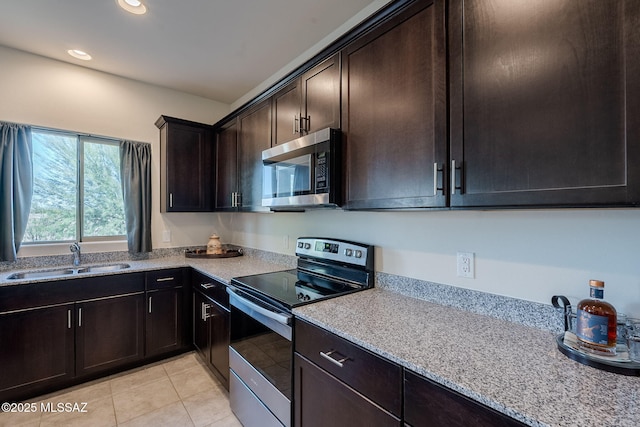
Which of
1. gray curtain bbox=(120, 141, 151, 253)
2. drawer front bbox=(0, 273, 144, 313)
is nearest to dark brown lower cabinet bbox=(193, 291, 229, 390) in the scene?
drawer front bbox=(0, 273, 144, 313)

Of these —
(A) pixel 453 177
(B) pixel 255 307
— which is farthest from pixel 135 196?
(A) pixel 453 177

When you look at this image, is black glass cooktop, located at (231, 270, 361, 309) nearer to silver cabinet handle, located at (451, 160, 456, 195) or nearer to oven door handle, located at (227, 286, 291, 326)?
oven door handle, located at (227, 286, 291, 326)

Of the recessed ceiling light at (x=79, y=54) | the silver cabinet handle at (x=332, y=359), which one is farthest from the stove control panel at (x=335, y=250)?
the recessed ceiling light at (x=79, y=54)

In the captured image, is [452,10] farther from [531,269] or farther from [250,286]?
[250,286]

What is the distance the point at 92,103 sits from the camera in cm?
276

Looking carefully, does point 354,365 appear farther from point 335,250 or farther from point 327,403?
point 335,250

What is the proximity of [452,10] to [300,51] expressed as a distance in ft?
5.25

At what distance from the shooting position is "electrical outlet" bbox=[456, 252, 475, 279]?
138 centimetres

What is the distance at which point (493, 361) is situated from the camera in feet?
2.97

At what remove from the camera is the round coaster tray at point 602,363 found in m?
0.82

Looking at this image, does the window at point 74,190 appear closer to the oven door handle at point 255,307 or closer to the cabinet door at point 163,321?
the cabinet door at point 163,321

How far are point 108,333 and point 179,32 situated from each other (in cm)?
243

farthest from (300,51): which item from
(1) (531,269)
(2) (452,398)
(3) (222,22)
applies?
(2) (452,398)

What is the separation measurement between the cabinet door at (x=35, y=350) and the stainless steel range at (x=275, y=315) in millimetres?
1346
